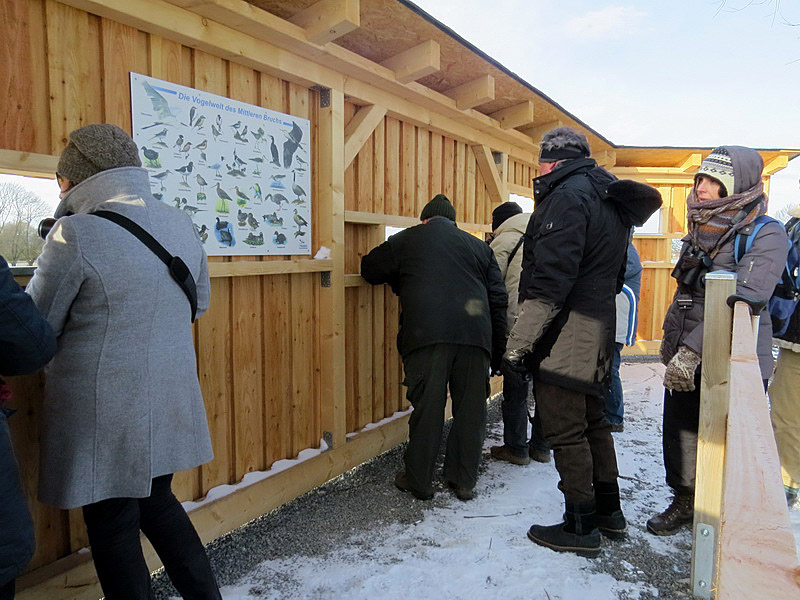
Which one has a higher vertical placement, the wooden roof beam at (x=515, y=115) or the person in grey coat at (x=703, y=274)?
the wooden roof beam at (x=515, y=115)

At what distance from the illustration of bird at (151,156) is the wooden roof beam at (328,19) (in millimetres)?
1133

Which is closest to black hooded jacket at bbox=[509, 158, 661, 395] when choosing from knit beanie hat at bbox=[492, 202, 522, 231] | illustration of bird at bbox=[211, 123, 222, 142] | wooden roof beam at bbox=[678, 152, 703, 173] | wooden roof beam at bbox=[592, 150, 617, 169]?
knit beanie hat at bbox=[492, 202, 522, 231]

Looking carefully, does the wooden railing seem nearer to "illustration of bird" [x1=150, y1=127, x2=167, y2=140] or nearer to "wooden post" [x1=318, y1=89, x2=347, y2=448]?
"wooden post" [x1=318, y1=89, x2=347, y2=448]

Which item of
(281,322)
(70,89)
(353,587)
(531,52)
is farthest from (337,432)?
(531,52)

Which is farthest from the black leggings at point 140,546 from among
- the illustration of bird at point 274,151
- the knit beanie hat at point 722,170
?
the knit beanie hat at point 722,170

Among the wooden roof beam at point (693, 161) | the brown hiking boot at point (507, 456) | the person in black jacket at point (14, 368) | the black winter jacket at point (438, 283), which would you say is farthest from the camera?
the wooden roof beam at point (693, 161)

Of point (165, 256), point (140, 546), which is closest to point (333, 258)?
point (165, 256)

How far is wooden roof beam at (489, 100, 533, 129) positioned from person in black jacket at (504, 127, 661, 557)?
97.1 inches

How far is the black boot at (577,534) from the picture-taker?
2641mm

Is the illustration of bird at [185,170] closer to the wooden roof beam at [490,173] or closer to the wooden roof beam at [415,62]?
the wooden roof beam at [415,62]

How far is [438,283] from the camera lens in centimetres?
324

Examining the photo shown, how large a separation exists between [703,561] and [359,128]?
3.14 m

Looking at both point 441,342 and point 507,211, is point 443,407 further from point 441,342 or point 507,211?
point 507,211

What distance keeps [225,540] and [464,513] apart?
136cm
